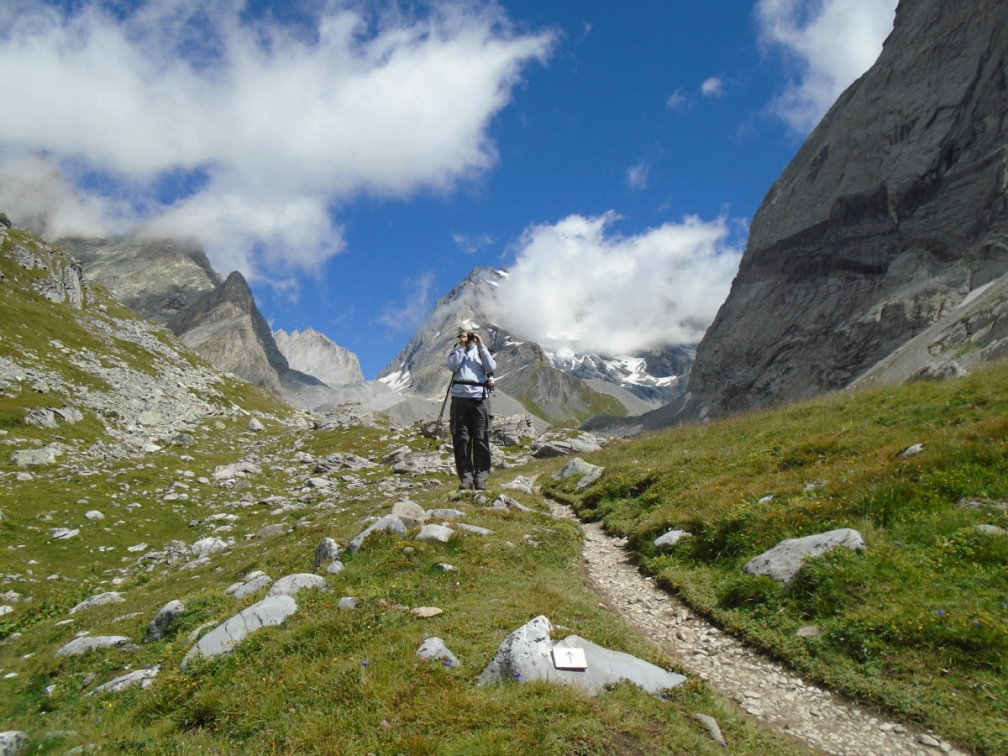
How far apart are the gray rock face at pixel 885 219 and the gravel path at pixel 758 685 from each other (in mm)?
102287

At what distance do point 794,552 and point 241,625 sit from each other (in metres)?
10.4

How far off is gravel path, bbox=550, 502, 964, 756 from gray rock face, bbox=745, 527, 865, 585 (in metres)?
1.59

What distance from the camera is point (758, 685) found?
8219 mm

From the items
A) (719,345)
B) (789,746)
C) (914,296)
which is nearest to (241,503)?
(789,746)

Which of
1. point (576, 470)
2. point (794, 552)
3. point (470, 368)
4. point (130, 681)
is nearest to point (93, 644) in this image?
point (130, 681)

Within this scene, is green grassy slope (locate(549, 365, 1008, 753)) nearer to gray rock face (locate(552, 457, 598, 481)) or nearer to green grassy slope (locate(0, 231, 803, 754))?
green grassy slope (locate(0, 231, 803, 754))

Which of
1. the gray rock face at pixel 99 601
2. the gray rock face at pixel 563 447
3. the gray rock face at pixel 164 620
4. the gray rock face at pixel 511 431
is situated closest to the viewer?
the gray rock face at pixel 164 620

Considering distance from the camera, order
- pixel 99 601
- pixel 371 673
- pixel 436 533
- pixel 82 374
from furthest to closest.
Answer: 1. pixel 82 374
2. pixel 99 601
3. pixel 436 533
4. pixel 371 673

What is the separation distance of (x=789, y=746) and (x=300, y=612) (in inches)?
299

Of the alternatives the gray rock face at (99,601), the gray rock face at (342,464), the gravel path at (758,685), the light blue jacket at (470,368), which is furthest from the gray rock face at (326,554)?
the gray rock face at (342,464)

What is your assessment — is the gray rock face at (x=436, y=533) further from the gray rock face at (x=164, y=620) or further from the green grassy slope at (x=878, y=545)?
the gray rock face at (x=164, y=620)

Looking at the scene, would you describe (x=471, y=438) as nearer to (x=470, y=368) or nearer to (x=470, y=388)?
(x=470, y=388)

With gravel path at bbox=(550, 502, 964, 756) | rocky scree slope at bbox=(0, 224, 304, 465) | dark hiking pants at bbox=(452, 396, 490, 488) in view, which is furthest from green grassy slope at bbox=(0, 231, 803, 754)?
rocky scree slope at bbox=(0, 224, 304, 465)

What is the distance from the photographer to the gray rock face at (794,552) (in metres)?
10.1
